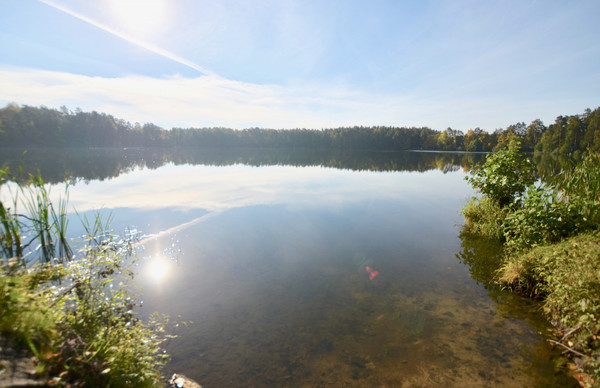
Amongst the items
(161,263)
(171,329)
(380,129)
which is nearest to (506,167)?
(171,329)

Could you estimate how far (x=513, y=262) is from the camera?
830cm

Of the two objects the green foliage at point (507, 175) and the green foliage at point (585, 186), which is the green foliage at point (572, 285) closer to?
the green foliage at point (585, 186)

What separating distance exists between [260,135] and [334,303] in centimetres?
16859

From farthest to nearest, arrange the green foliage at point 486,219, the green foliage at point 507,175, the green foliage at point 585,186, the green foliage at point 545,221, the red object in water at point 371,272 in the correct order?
1. the green foliage at point 507,175
2. the green foliage at point 486,219
3. the red object in water at point 371,272
4. the green foliage at point 545,221
5. the green foliage at point 585,186

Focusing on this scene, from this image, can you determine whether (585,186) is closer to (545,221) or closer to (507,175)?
(545,221)

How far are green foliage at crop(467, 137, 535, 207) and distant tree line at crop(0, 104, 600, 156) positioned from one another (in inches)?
4221

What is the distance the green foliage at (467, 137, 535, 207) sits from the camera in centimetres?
1245

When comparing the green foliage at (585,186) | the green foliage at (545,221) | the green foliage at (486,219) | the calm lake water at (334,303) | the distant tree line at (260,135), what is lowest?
the calm lake water at (334,303)

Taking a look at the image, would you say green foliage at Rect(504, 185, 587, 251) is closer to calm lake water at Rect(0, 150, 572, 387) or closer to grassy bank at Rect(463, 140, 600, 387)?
grassy bank at Rect(463, 140, 600, 387)

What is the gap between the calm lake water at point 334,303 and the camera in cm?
517

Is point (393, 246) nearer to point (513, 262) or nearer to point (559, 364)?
point (513, 262)

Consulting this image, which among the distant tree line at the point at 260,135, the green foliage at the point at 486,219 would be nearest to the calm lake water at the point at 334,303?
the green foliage at the point at 486,219

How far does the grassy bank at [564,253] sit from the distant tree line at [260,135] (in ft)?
364

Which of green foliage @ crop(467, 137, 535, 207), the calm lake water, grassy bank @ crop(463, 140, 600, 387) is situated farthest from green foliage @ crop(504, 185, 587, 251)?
green foliage @ crop(467, 137, 535, 207)
